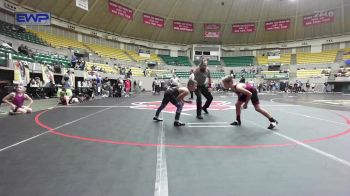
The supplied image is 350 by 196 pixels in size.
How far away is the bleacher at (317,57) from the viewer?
38.0 meters

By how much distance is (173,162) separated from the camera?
2.92 meters

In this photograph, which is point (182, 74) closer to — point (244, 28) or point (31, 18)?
point (244, 28)

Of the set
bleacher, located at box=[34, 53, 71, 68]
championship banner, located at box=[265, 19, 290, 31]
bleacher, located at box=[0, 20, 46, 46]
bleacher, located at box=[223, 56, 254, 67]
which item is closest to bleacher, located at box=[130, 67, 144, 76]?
bleacher, located at box=[0, 20, 46, 46]

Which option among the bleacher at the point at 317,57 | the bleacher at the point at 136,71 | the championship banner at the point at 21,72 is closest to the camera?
the championship banner at the point at 21,72

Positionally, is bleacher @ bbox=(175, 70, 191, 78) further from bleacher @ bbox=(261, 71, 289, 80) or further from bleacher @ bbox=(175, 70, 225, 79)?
bleacher @ bbox=(261, 71, 289, 80)

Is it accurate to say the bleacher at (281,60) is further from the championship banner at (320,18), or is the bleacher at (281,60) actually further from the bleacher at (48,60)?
the bleacher at (48,60)

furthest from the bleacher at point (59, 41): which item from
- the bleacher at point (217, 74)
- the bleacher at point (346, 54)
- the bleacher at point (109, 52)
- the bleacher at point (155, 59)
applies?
the bleacher at point (346, 54)

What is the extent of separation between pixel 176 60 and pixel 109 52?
12441 millimetres

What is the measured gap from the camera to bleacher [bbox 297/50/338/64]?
38.0 metres

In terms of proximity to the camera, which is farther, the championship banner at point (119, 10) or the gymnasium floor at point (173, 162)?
the championship banner at point (119, 10)

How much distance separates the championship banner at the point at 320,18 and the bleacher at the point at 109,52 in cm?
2547

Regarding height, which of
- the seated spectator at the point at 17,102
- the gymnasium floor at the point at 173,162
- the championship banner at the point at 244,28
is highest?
the championship banner at the point at 244,28

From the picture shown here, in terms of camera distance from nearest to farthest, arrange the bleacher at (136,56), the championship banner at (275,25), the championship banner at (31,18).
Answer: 1. the championship banner at (31,18)
2. the championship banner at (275,25)
3. the bleacher at (136,56)

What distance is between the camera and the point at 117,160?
2975mm
